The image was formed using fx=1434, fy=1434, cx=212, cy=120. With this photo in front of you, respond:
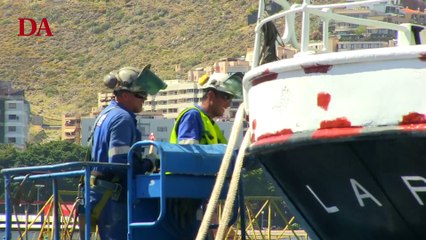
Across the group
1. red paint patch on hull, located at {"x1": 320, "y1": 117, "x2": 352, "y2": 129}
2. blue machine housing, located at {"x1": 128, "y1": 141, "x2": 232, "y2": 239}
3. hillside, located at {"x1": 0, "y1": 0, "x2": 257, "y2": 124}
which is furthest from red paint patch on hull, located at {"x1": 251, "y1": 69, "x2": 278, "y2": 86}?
hillside, located at {"x1": 0, "y1": 0, "x2": 257, "y2": 124}

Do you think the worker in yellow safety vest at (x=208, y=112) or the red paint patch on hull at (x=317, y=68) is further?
the worker in yellow safety vest at (x=208, y=112)

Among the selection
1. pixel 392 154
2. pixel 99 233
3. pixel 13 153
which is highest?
pixel 392 154

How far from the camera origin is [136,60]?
17038 cm

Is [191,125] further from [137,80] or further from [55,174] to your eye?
[55,174]

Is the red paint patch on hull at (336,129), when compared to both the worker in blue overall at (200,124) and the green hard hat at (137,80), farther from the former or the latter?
the green hard hat at (137,80)

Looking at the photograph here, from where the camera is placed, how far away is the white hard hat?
10.3 meters

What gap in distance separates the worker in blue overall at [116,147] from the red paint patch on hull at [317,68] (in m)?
1.41

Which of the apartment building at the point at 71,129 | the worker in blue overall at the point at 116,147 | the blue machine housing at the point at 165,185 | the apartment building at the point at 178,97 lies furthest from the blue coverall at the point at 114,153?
the apartment building at the point at 71,129

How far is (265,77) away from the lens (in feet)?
31.1

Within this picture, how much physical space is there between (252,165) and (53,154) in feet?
366

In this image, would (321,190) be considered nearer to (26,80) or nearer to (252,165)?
(252,165)

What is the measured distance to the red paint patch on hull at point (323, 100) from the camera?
355 inches

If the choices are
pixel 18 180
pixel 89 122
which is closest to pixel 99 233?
pixel 18 180

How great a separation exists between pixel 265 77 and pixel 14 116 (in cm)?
15775
